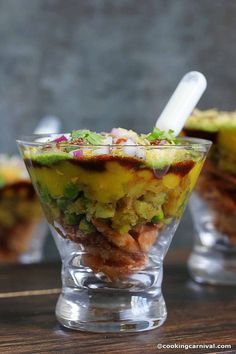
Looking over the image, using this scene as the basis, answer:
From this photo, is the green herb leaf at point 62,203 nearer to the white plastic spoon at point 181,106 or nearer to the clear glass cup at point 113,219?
the clear glass cup at point 113,219

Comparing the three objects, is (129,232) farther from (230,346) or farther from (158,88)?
(158,88)

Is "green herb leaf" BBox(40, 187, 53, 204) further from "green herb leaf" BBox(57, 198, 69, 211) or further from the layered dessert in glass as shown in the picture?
the layered dessert in glass

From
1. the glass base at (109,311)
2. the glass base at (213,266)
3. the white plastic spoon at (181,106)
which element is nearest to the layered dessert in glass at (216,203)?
the glass base at (213,266)

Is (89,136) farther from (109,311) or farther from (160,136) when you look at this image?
(109,311)

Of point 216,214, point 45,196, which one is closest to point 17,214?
point 216,214

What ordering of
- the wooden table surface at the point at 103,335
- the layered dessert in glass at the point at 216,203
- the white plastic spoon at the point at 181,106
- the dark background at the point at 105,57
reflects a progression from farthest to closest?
the dark background at the point at 105,57 < the layered dessert in glass at the point at 216,203 < the white plastic spoon at the point at 181,106 < the wooden table surface at the point at 103,335

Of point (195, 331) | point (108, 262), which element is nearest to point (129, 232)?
point (108, 262)
